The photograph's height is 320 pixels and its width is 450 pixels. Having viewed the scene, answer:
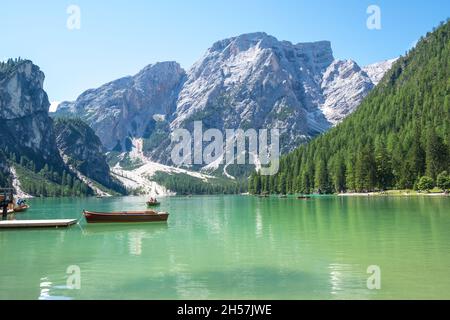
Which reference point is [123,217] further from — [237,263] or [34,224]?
[237,263]

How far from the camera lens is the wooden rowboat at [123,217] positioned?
75.6 m

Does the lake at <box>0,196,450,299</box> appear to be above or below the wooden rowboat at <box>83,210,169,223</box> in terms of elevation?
below

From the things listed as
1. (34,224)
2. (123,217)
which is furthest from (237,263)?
(123,217)

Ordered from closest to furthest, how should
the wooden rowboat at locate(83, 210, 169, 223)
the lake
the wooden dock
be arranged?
1. the lake
2. the wooden dock
3. the wooden rowboat at locate(83, 210, 169, 223)

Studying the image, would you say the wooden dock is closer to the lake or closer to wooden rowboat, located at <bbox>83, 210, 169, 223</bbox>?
wooden rowboat, located at <bbox>83, 210, 169, 223</bbox>

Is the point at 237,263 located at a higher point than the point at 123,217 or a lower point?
lower

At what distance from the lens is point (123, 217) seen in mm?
77438

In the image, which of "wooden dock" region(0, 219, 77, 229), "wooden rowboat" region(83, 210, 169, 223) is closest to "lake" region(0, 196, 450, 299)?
"wooden dock" region(0, 219, 77, 229)

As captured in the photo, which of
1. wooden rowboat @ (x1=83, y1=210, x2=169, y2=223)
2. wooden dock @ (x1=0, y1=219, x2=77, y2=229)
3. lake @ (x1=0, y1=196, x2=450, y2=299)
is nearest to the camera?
lake @ (x1=0, y1=196, x2=450, y2=299)

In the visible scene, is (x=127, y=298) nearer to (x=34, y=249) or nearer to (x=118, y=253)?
(x=118, y=253)

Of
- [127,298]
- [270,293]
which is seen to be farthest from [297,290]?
[127,298]

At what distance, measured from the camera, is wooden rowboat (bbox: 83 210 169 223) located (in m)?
75.6
